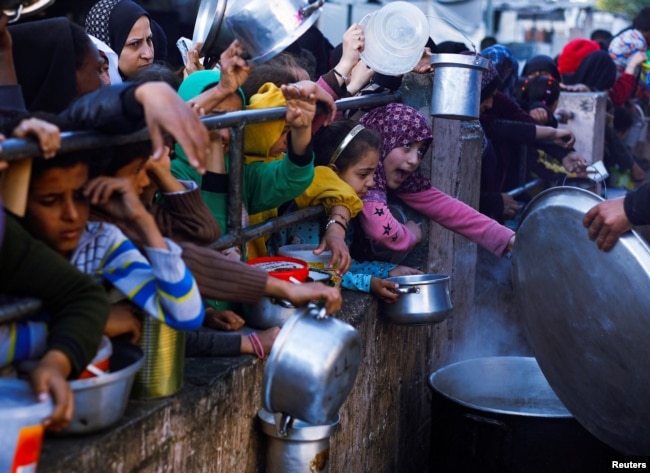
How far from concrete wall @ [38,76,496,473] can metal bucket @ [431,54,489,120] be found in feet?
0.93

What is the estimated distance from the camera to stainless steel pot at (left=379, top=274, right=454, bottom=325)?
160 inches

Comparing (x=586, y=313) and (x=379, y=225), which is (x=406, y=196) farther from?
(x=586, y=313)

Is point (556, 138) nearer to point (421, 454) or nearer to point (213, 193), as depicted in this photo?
point (421, 454)

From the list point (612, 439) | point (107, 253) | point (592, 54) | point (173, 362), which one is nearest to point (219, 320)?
point (173, 362)

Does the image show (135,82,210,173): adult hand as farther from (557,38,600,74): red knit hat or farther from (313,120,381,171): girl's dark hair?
(557,38,600,74): red knit hat

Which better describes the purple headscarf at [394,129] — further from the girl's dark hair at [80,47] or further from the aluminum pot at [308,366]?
the aluminum pot at [308,366]

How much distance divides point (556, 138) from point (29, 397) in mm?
5646

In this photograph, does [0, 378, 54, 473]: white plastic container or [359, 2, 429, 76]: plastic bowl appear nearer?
[0, 378, 54, 473]: white plastic container

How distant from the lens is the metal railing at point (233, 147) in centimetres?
203

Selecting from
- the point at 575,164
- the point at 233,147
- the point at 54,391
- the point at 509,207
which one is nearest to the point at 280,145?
the point at 233,147

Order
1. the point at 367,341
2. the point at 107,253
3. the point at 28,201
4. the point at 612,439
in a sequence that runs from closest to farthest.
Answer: the point at 28,201
the point at 107,253
the point at 612,439
the point at 367,341

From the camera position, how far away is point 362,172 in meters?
4.07

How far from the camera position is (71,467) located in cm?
211

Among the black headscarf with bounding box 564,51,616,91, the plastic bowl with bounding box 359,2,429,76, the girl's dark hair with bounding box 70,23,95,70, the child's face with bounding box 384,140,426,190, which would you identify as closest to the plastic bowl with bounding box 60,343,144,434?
the girl's dark hair with bounding box 70,23,95,70
